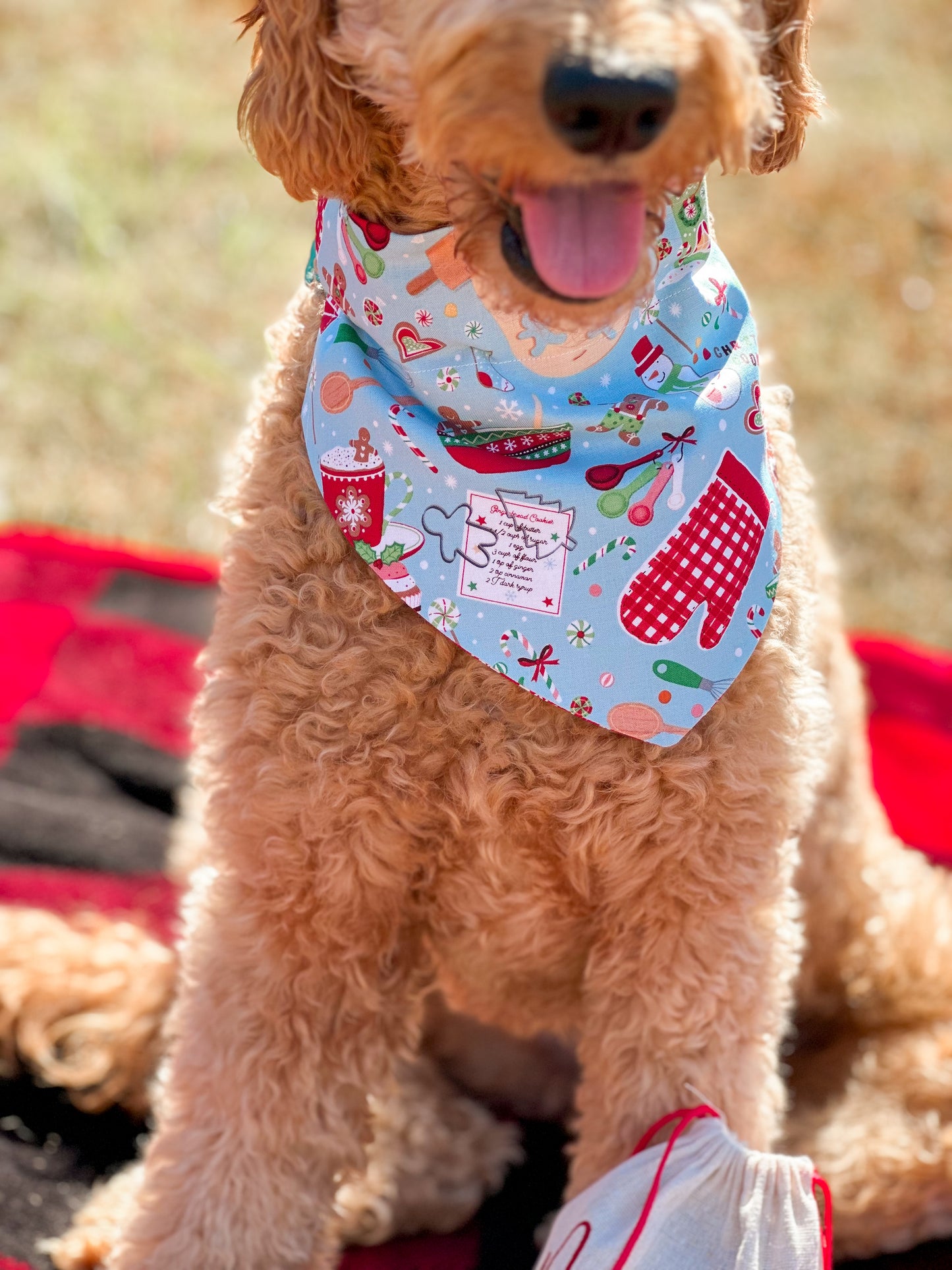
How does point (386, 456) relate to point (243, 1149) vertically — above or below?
above

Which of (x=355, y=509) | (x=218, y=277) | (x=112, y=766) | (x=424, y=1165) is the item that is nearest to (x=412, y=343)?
(x=355, y=509)

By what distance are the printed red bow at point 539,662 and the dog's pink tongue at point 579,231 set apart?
17.0 inches

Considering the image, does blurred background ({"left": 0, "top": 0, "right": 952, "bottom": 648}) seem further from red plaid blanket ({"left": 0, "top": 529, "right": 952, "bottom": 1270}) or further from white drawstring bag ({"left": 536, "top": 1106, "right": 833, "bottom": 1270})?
white drawstring bag ({"left": 536, "top": 1106, "right": 833, "bottom": 1270})

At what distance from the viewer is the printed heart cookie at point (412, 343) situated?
154cm

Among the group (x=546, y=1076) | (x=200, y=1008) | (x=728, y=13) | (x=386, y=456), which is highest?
(x=728, y=13)

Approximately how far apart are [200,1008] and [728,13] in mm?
1400

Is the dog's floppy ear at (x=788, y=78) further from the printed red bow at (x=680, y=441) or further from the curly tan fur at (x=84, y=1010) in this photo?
the curly tan fur at (x=84, y=1010)

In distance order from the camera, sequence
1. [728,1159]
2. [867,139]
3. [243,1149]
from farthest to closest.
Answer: [867,139] < [243,1149] < [728,1159]

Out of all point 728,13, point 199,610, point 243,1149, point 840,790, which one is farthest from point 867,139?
point 243,1149

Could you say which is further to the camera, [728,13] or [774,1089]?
[774,1089]

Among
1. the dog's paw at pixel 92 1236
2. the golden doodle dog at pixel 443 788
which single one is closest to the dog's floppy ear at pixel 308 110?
the golden doodle dog at pixel 443 788

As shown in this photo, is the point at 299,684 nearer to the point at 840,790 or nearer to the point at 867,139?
the point at 840,790

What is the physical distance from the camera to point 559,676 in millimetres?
1511

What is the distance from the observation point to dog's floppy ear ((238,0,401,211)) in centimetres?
140
